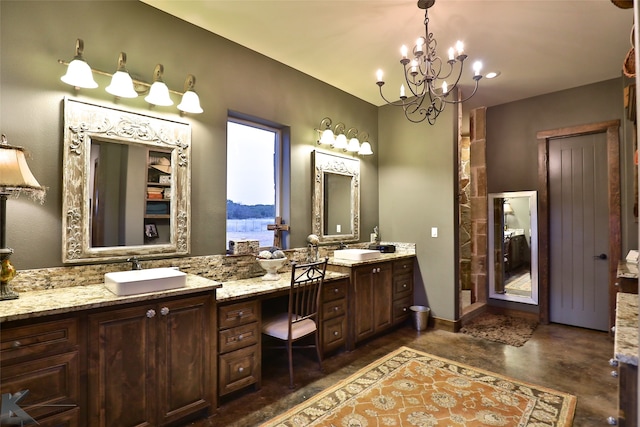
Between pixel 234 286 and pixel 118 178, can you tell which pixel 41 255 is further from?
pixel 234 286

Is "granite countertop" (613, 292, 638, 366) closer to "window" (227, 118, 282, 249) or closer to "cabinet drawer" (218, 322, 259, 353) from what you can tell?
"cabinet drawer" (218, 322, 259, 353)

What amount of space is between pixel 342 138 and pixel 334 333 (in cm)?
222

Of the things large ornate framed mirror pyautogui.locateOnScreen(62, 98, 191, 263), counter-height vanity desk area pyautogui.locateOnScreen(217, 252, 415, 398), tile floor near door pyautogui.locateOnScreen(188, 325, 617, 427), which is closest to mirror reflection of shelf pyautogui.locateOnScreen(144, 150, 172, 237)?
large ornate framed mirror pyautogui.locateOnScreen(62, 98, 191, 263)

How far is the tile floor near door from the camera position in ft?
7.64

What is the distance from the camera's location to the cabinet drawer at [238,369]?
2.34m

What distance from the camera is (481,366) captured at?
300cm

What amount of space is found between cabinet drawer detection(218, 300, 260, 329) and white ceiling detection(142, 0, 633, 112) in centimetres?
228

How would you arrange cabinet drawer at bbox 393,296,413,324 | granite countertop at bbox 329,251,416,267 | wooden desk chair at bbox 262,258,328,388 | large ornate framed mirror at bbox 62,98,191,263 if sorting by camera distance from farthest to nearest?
cabinet drawer at bbox 393,296,413,324 → granite countertop at bbox 329,251,416,267 → wooden desk chair at bbox 262,258,328,388 → large ornate framed mirror at bbox 62,98,191,263

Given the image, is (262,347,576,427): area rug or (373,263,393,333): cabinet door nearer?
(262,347,576,427): area rug

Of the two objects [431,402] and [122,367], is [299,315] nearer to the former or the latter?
[431,402]

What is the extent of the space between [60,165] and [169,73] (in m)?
1.07

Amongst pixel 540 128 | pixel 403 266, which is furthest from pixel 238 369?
pixel 540 128

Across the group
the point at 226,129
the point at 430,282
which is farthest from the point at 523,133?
the point at 226,129

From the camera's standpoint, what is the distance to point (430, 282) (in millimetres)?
4168
